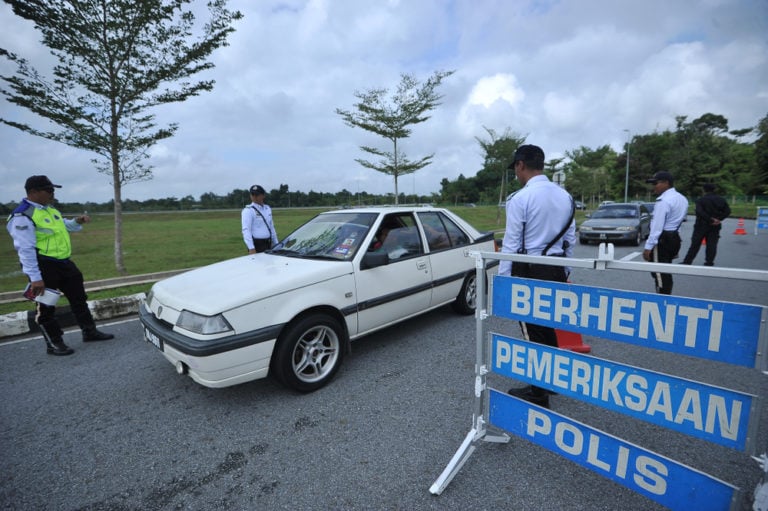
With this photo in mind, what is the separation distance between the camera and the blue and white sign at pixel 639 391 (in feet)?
4.54

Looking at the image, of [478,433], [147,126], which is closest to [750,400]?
[478,433]

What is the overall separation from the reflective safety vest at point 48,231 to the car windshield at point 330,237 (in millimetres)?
2246

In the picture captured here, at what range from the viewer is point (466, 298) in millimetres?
4648

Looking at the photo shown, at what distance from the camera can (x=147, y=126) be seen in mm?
7375

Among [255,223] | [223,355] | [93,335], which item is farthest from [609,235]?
[93,335]

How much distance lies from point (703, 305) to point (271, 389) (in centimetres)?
293

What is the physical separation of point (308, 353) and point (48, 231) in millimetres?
3190

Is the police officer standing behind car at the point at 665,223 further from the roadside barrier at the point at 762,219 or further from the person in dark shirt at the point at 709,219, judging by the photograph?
the roadside barrier at the point at 762,219

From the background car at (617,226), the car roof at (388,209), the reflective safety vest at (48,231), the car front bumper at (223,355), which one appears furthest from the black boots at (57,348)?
the background car at (617,226)

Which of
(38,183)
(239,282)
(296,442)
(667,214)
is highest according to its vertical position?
(38,183)

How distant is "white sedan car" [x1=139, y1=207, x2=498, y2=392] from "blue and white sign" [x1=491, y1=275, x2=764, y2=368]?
5.16 feet

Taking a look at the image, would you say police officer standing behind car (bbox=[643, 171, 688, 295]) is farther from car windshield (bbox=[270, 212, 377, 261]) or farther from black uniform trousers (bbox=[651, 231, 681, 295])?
car windshield (bbox=[270, 212, 377, 261])

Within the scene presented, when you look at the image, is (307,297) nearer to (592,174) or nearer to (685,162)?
(592,174)

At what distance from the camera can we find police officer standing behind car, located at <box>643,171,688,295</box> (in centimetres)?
439
